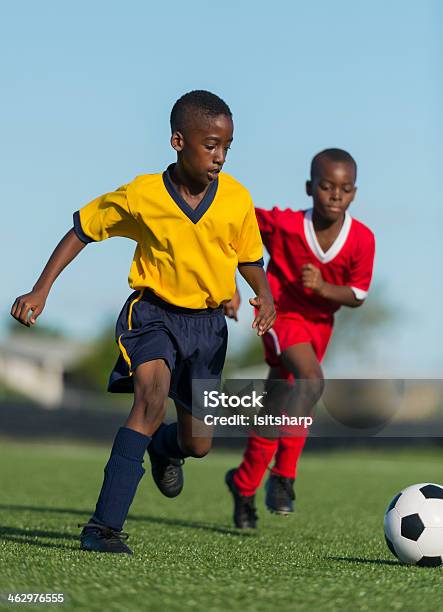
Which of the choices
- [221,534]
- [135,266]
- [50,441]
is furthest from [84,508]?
[50,441]

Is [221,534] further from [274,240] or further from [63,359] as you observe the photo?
[63,359]

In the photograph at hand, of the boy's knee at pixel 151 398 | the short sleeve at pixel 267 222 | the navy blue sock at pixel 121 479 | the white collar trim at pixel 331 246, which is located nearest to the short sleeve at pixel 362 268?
the white collar trim at pixel 331 246

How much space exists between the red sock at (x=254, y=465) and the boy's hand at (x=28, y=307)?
7.76 feet

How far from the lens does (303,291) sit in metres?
6.55

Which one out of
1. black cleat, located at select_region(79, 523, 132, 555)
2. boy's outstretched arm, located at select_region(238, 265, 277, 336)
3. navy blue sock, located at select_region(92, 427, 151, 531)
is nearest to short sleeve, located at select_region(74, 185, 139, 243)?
boy's outstretched arm, located at select_region(238, 265, 277, 336)

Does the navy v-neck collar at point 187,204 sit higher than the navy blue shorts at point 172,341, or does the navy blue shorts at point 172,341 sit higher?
the navy v-neck collar at point 187,204

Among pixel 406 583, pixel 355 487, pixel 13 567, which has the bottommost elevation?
pixel 13 567

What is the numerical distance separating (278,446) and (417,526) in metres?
2.16

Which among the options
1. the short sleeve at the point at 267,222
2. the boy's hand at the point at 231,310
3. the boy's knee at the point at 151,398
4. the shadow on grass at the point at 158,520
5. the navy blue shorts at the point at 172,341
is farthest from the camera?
the short sleeve at the point at 267,222

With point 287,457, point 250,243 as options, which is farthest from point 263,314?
point 287,457

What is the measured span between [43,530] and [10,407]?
794 inches

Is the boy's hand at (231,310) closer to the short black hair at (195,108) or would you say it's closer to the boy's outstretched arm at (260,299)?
the boy's outstretched arm at (260,299)

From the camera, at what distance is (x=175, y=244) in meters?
4.67

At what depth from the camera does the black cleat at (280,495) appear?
6254 mm
